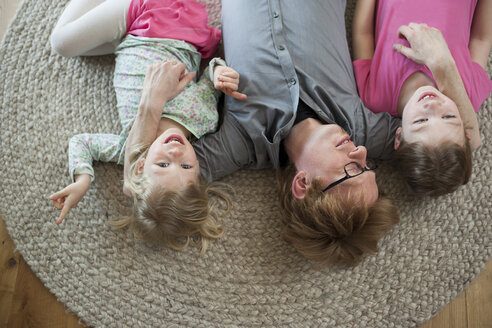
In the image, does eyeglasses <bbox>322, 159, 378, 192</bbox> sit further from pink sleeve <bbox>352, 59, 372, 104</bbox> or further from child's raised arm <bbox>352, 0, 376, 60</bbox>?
child's raised arm <bbox>352, 0, 376, 60</bbox>

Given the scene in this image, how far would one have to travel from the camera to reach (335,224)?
2.69 ft

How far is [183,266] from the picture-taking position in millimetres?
971

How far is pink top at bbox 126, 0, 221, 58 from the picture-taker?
976mm

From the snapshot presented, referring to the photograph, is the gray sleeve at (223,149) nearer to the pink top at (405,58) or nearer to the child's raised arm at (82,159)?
the child's raised arm at (82,159)

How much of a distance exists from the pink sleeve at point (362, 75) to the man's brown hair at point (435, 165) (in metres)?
0.17

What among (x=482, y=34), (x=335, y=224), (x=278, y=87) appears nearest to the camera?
(x=335, y=224)

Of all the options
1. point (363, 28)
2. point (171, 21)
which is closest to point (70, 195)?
point (171, 21)

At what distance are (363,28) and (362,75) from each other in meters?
0.15

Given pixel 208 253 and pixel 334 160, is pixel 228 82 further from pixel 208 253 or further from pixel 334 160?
pixel 208 253

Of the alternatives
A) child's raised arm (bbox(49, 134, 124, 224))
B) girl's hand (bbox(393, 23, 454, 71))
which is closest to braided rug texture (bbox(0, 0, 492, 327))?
child's raised arm (bbox(49, 134, 124, 224))

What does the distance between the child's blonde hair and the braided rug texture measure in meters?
0.09

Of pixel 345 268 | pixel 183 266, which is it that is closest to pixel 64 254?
pixel 183 266

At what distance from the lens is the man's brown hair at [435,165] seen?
33.6 inches

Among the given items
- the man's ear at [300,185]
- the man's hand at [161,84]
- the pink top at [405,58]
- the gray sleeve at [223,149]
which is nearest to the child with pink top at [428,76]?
the pink top at [405,58]
